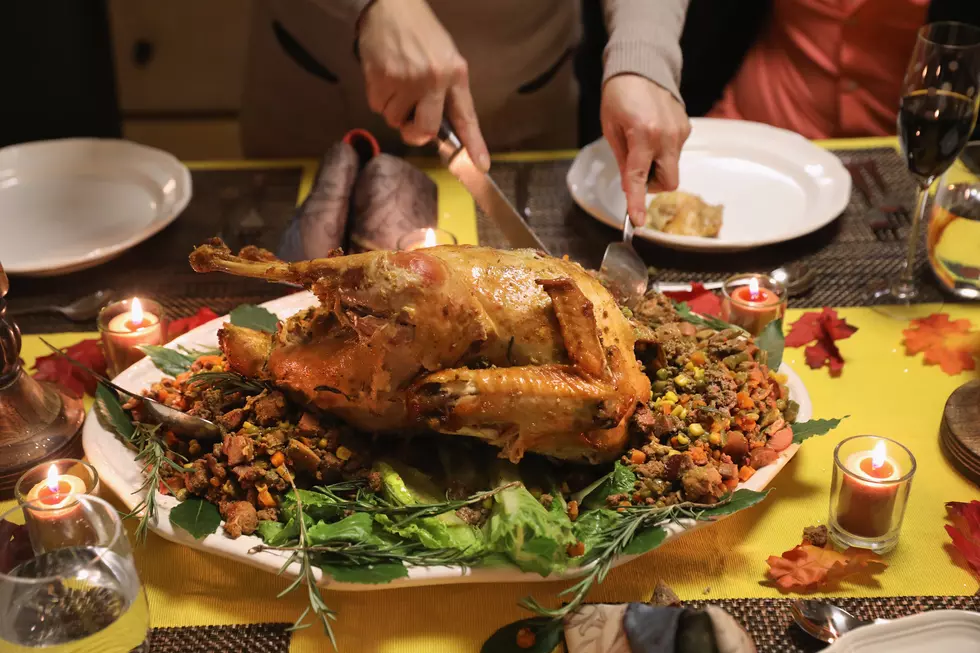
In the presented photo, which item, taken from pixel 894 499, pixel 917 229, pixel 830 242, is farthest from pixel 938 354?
pixel 894 499

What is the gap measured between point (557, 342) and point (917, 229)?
4.04 feet

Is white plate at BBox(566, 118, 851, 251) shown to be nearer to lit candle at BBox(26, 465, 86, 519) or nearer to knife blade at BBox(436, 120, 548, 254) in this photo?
knife blade at BBox(436, 120, 548, 254)

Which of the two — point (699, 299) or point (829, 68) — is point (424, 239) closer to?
point (699, 299)

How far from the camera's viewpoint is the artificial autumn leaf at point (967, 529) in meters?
1.51

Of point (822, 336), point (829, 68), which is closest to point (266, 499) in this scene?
point (822, 336)

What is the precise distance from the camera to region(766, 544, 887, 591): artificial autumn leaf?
4.84ft

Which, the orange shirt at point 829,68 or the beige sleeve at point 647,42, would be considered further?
the orange shirt at point 829,68

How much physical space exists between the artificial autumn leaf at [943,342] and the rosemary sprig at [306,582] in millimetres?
1472

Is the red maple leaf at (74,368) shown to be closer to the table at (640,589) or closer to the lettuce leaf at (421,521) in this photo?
the table at (640,589)

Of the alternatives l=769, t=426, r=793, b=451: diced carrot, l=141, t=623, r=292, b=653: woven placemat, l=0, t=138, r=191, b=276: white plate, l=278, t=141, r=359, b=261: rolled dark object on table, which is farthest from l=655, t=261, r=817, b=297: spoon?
l=0, t=138, r=191, b=276: white plate

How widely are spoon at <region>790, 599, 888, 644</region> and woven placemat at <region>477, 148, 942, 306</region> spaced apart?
3.34 feet

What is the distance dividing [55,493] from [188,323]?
2.35 feet

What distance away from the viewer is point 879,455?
1.57 meters

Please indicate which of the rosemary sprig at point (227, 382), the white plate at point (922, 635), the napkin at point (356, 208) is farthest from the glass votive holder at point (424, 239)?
the white plate at point (922, 635)
